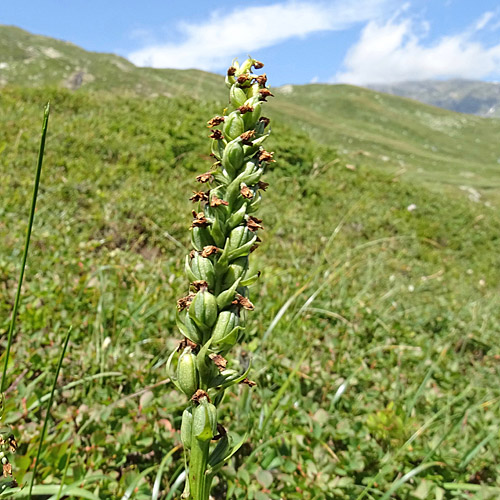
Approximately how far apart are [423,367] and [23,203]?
585 centimetres

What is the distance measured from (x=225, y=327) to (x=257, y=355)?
252 cm

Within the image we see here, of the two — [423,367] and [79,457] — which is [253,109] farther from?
[423,367]

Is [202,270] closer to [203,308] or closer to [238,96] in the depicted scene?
[203,308]

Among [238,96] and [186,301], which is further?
[238,96]

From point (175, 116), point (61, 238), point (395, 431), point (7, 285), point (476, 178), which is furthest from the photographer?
point (476, 178)

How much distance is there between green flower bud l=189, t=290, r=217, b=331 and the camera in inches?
44.7

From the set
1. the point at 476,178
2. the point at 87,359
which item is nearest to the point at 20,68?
the point at 476,178

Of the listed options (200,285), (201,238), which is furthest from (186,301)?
(201,238)

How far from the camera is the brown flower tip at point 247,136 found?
1235mm

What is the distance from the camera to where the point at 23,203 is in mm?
6422

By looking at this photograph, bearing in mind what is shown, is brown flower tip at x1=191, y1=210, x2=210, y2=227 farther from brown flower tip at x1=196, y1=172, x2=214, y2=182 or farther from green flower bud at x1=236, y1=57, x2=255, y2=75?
green flower bud at x1=236, y1=57, x2=255, y2=75

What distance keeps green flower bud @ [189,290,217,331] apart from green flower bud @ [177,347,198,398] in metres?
0.09

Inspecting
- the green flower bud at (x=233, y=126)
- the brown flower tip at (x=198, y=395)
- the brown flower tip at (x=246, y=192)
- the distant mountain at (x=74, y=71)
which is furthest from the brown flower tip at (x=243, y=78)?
the distant mountain at (x=74, y=71)

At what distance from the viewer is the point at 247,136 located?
124 centimetres
